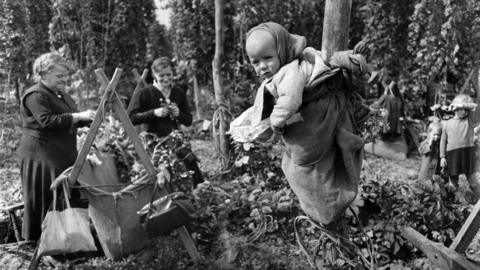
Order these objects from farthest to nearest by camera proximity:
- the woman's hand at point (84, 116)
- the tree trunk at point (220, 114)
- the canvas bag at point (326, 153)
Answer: the tree trunk at point (220, 114), the woman's hand at point (84, 116), the canvas bag at point (326, 153)

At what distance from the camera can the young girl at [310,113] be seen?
186 cm

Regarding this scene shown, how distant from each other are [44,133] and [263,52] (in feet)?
7.50

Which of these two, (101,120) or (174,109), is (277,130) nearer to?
(101,120)

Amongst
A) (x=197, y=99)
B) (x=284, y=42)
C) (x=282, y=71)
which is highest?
(x=284, y=42)

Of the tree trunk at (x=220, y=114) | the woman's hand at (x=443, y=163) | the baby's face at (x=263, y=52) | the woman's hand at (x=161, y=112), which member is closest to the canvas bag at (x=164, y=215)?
the woman's hand at (x=161, y=112)

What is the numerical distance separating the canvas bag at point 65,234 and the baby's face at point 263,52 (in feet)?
5.84

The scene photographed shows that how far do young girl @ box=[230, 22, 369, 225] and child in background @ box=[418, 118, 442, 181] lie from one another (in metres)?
3.64

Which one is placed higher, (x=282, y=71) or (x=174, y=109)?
(x=282, y=71)

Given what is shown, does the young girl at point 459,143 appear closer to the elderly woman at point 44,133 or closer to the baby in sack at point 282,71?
the baby in sack at point 282,71

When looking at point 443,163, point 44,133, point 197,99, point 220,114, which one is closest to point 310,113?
point 44,133

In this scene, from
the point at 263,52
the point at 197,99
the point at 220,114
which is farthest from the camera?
the point at 197,99

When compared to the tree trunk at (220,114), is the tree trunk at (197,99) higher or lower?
lower

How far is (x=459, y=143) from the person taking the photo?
501cm

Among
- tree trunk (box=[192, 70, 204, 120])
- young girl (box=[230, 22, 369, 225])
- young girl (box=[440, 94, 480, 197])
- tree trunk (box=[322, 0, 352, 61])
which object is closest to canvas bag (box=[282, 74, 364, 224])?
young girl (box=[230, 22, 369, 225])
